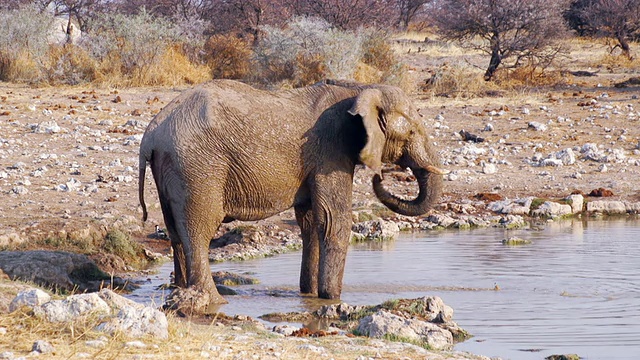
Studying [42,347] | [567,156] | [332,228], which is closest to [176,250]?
[332,228]

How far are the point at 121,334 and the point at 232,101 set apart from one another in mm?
3224

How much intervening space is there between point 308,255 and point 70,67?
14775 millimetres

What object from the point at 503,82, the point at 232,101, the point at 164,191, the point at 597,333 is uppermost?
the point at 503,82

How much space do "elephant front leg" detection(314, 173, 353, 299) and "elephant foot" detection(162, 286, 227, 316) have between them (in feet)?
3.46

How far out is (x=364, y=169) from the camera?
14.2m

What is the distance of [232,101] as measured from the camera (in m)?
8.53

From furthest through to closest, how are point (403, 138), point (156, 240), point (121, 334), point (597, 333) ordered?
point (156, 240) < point (403, 138) < point (597, 333) < point (121, 334)

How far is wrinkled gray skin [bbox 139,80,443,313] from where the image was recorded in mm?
8344

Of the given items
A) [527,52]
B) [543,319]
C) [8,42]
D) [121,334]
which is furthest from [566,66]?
[121,334]

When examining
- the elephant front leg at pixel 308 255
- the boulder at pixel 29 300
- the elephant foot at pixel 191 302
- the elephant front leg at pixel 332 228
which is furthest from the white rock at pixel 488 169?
the boulder at pixel 29 300

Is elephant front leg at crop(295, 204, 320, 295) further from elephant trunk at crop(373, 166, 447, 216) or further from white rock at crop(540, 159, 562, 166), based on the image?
white rock at crop(540, 159, 562, 166)

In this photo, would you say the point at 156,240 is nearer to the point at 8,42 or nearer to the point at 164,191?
the point at 164,191

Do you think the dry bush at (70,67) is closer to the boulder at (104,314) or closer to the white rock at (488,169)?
the white rock at (488,169)

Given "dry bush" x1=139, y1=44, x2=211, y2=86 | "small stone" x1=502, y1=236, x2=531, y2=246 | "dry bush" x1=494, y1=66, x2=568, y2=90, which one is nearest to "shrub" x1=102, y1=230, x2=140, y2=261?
"small stone" x1=502, y1=236, x2=531, y2=246
